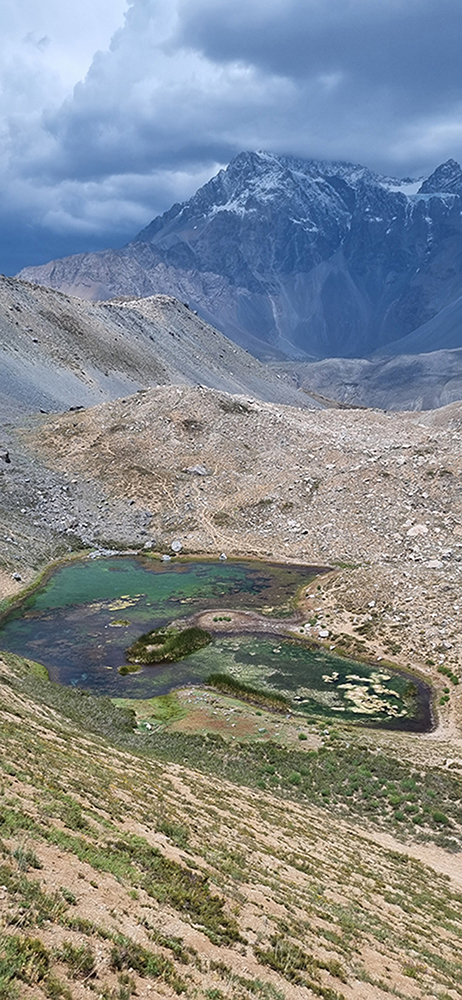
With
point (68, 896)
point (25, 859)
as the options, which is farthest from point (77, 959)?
point (25, 859)

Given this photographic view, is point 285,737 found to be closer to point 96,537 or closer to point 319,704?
point 319,704

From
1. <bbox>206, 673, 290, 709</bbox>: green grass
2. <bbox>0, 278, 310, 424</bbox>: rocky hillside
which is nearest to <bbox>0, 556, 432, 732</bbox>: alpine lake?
<bbox>206, 673, 290, 709</bbox>: green grass

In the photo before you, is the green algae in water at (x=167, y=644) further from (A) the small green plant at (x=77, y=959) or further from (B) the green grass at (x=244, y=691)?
(A) the small green plant at (x=77, y=959)

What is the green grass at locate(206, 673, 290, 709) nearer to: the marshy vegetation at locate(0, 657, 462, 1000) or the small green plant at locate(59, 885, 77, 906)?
the marshy vegetation at locate(0, 657, 462, 1000)

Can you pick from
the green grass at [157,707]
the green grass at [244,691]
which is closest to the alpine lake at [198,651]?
the green grass at [244,691]

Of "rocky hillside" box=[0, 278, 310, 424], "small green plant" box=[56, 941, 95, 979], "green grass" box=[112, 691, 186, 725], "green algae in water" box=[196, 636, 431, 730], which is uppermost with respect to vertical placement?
"rocky hillside" box=[0, 278, 310, 424]
